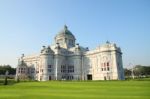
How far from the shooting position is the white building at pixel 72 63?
226ft

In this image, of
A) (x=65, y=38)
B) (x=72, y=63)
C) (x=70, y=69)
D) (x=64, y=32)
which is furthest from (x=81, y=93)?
(x=64, y=32)

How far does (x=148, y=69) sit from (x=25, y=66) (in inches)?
3245

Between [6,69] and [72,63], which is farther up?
[72,63]

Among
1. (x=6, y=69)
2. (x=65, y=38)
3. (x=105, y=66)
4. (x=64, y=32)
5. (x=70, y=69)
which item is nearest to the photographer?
(x=105, y=66)

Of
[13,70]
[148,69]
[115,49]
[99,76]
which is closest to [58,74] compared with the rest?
[99,76]

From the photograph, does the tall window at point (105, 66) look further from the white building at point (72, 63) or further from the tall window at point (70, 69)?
the tall window at point (70, 69)

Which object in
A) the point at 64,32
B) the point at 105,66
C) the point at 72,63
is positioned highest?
the point at 64,32

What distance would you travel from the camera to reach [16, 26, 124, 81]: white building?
68875 mm

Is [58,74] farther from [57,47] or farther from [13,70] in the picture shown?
[13,70]

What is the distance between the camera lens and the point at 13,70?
12156 cm

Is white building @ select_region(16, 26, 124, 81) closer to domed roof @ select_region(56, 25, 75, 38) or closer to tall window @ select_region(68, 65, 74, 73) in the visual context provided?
tall window @ select_region(68, 65, 74, 73)

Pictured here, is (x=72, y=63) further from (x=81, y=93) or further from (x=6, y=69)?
(x=81, y=93)

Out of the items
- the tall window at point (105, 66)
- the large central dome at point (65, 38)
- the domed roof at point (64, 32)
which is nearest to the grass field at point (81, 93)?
the tall window at point (105, 66)

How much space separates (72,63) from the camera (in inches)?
3194
